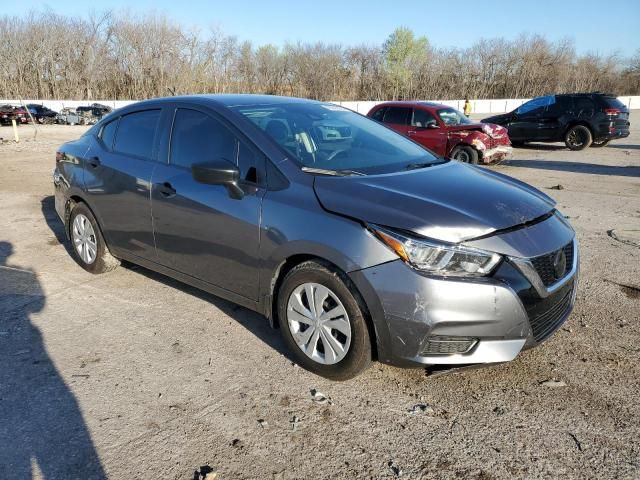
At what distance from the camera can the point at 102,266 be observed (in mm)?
4945

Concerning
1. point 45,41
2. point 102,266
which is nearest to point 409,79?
point 45,41

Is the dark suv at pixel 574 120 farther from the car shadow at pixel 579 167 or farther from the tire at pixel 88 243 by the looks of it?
the tire at pixel 88 243

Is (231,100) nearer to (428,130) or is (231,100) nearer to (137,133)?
(137,133)

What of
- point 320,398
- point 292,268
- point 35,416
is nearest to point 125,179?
point 292,268

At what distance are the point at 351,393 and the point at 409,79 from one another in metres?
68.8

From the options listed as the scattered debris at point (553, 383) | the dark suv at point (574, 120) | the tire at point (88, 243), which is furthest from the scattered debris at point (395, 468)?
the dark suv at point (574, 120)

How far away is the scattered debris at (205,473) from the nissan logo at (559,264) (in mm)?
2148

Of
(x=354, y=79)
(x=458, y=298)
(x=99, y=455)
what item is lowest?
(x=99, y=455)

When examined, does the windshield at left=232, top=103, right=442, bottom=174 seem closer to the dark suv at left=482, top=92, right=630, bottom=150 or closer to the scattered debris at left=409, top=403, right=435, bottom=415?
the scattered debris at left=409, top=403, right=435, bottom=415

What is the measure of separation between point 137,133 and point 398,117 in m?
9.25

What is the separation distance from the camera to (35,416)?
110 inches

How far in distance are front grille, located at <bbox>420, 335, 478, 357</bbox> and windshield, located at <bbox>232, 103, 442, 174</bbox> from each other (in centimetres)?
125

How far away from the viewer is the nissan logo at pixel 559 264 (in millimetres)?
2922

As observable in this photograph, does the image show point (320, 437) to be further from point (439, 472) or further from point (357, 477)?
point (439, 472)
